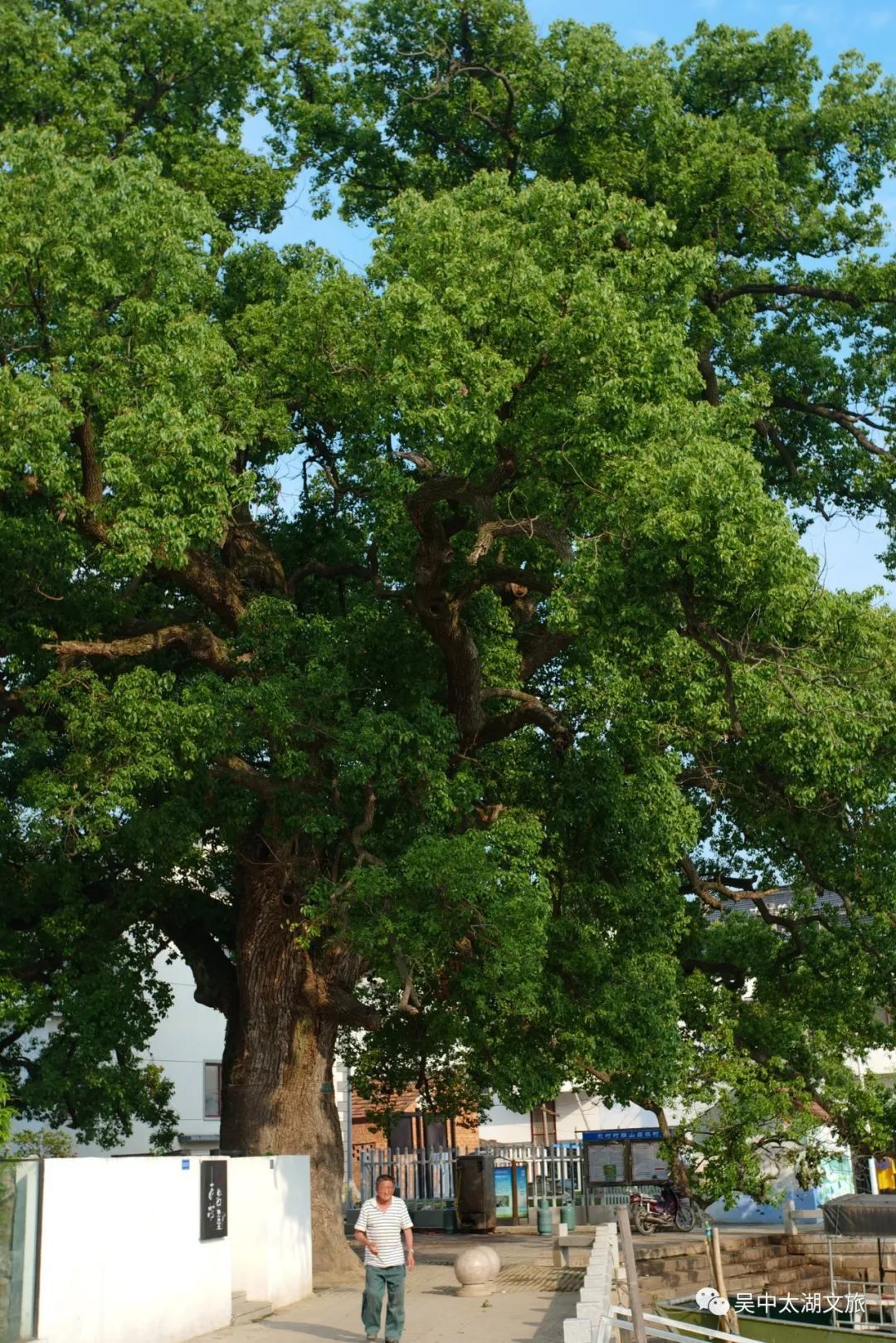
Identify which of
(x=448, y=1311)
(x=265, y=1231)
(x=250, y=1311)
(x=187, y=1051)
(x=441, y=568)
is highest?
(x=441, y=568)

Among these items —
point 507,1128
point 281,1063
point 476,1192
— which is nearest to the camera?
point 281,1063

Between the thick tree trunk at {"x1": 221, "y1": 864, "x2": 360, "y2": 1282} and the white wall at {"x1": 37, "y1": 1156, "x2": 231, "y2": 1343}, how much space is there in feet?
15.8

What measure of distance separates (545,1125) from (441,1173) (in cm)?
1509

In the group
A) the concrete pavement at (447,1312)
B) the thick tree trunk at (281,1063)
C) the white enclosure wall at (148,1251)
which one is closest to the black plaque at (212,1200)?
the white enclosure wall at (148,1251)

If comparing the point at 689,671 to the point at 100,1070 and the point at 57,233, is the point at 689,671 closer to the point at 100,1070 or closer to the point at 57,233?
the point at 57,233

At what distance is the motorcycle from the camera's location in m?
27.7

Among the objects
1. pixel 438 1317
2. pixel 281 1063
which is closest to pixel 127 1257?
pixel 438 1317

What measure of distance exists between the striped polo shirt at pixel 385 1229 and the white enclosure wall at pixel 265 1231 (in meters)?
2.65

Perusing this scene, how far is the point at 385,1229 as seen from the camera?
1194 centimetres

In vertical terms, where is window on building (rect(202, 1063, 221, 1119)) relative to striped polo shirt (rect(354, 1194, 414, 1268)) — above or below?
above

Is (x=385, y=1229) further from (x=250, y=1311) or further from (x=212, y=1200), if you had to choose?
(x=250, y=1311)

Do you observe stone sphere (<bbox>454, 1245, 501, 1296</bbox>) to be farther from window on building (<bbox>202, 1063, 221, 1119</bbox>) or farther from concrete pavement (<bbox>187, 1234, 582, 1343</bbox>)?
window on building (<bbox>202, 1063, 221, 1119</bbox>)
